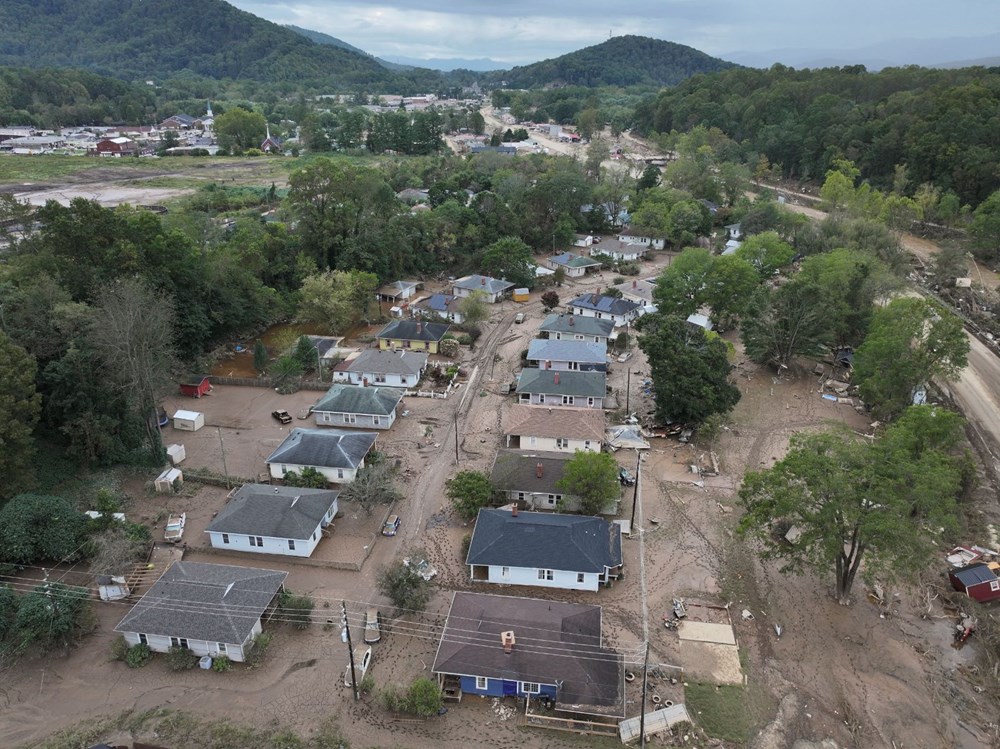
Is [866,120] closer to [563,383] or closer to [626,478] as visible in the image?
[563,383]

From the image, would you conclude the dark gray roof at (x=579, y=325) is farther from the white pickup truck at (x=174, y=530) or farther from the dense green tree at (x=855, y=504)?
the white pickup truck at (x=174, y=530)

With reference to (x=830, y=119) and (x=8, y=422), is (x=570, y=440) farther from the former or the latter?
(x=830, y=119)

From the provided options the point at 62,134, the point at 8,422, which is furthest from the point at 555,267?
the point at 62,134

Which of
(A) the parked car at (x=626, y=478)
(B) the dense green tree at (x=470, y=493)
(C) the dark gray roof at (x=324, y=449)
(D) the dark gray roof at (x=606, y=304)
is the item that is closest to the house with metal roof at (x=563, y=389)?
(A) the parked car at (x=626, y=478)

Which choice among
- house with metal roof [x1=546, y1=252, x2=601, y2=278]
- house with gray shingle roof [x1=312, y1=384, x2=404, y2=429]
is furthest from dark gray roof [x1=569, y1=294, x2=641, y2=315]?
house with gray shingle roof [x1=312, y1=384, x2=404, y2=429]

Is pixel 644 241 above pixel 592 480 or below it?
above

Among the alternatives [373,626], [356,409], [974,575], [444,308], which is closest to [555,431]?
[356,409]
